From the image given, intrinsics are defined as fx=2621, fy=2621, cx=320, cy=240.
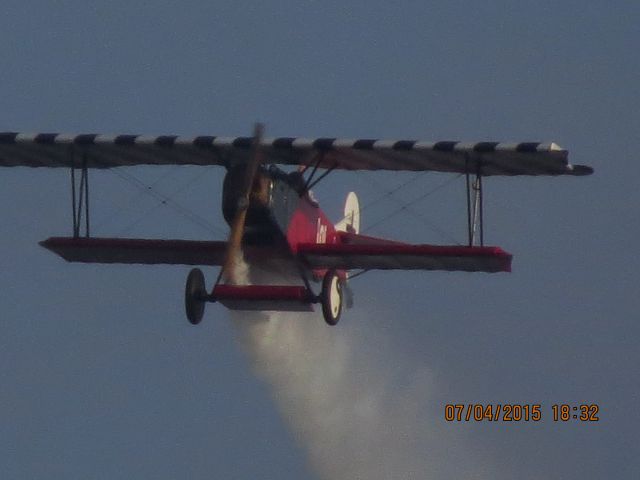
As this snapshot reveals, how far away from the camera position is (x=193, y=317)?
38219 mm

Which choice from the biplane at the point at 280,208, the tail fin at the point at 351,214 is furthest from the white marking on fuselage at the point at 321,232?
the tail fin at the point at 351,214

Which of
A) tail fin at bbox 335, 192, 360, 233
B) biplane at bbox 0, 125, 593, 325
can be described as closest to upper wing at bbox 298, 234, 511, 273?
biplane at bbox 0, 125, 593, 325

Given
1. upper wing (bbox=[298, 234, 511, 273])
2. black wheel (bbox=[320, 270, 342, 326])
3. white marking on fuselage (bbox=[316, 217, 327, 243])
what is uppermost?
white marking on fuselage (bbox=[316, 217, 327, 243])

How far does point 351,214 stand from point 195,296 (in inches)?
325

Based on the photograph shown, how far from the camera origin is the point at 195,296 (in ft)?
125

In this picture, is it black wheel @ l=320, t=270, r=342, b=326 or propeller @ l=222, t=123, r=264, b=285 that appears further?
black wheel @ l=320, t=270, r=342, b=326

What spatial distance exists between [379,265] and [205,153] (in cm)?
335

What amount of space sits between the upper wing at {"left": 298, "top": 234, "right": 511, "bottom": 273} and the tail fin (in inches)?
169

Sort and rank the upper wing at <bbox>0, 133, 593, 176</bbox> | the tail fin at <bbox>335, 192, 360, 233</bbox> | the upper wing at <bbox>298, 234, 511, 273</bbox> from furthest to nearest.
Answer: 1. the tail fin at <bbox>335, 192, 360, 233</bbox>
2. the upper wing at <bbox>0, 133, 593, 176</bbox>
3. the upper wing at <bbox>298, 234, 511, 273</bbox>

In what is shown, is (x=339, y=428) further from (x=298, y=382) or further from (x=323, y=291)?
(x=323, y=291)

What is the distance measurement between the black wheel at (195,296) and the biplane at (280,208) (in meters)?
0.01

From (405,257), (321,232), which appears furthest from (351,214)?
(405,257)

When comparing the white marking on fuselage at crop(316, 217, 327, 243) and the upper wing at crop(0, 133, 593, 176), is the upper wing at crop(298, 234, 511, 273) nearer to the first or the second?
the white marking on fuselage at crop(316, 217, 327, 243)

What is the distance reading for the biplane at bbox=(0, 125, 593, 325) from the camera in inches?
1507
